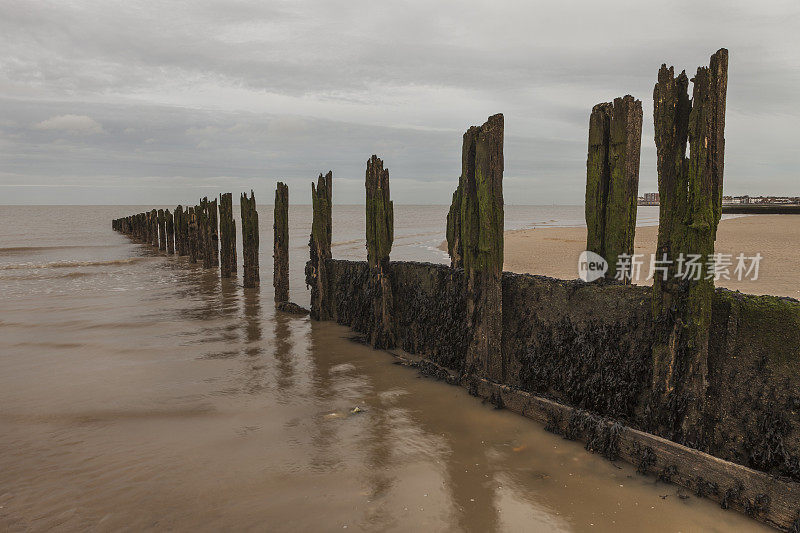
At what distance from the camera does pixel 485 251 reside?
4.97 meters

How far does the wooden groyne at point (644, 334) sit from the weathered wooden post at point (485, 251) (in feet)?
0.05

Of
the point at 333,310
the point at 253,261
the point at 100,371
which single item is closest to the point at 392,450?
the point at 100,371

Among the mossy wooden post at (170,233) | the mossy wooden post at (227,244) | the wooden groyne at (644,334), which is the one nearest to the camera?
the wooden groyne at (644,334)

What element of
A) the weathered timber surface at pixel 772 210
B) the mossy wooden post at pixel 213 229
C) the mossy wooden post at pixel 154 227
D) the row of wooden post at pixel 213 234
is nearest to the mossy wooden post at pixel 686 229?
the row of wooden post at pixel 213 234

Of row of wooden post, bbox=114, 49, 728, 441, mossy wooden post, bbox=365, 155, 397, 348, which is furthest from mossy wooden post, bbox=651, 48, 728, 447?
mossy wooden post, bbox=365, 155, 397, 348

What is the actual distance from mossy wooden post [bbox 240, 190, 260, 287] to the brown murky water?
5.95 metres

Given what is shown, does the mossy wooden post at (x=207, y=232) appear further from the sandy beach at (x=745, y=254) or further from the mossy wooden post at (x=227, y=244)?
the sandy beach at (x=745, y=254)

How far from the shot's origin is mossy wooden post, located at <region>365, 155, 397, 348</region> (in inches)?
269

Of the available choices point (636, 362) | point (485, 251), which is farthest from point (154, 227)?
point (636, 362)

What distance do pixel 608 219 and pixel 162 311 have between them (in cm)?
902

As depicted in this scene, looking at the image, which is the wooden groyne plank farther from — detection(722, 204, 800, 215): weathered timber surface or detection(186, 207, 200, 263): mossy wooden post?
detection(722, 204, 800, 215): weathered timber surface

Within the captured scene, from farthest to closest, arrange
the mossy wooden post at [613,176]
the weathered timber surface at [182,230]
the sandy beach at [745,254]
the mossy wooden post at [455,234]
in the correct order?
the weathered timber surface at [182,230], the sandy beach at [745,254], the mossy wooden post at [455,234], the mossy wooden post at [613,176]

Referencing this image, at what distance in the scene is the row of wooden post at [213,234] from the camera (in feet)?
44.2

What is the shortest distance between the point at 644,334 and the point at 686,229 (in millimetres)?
843
